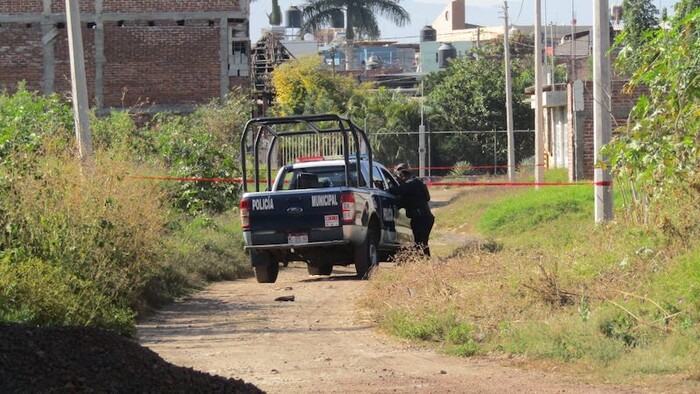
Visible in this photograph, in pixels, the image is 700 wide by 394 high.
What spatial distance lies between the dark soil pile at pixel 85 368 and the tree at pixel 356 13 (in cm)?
7518

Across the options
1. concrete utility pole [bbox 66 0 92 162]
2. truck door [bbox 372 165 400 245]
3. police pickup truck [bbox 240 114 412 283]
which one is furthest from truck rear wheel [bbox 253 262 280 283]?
concrete utility pole [bbox 66 0 92 162]

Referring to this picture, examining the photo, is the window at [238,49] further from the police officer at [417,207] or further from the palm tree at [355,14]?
the palm tree at [355,14]

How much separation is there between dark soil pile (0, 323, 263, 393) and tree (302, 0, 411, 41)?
7518 centimetres

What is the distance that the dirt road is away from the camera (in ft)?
30.7

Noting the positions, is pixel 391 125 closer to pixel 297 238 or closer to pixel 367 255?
pixel 367 255

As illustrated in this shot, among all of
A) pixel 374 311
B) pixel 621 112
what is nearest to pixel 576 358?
pixel 374 311

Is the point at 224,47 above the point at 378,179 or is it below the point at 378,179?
above

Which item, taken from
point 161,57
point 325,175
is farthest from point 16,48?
point 325,175

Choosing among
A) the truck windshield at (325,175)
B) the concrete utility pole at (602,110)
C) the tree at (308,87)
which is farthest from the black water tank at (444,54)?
the concrete utility pole at (602,110)

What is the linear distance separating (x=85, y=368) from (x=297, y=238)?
9370mm

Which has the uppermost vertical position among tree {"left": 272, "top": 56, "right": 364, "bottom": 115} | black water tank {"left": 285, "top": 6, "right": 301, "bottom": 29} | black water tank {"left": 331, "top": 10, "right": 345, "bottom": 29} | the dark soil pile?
black water tank {"left": 285, "top": 6, "right": 301, "bottom": 29}

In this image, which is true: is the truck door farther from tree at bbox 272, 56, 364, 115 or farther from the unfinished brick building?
tree at bbox 272, 56, 364, 115

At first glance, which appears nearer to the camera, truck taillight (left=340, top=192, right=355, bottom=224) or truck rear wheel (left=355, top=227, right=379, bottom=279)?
truck taillight (left=340, top=192, right=355, bottom=224)

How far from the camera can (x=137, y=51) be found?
39062 millimetres
